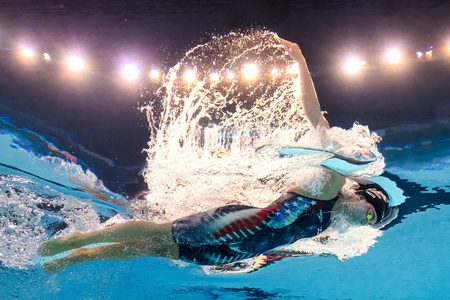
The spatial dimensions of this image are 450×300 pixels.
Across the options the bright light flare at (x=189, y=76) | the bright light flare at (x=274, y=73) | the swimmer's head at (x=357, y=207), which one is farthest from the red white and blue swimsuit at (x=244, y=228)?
the bright light flare at (x=189, y=76)

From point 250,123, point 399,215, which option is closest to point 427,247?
point 399,215

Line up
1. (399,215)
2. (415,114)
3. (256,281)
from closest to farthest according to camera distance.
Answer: (415,114)
(399,215)
(256,281)

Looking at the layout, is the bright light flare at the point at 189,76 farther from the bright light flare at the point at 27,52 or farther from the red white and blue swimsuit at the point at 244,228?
the red white and blue swimsuit at the point at 244,228

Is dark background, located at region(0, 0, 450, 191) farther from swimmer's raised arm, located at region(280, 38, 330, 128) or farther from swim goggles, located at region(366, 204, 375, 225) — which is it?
swim goggles, located at region(366, 204, 375, 225)

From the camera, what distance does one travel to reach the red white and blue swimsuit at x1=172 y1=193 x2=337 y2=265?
351 centimetres

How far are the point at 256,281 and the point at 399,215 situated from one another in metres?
6.04

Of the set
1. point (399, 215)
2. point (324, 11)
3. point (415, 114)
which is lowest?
point (399, 215)

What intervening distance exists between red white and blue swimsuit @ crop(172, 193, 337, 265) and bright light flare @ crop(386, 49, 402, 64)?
2913 millimetres

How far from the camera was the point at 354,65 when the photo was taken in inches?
227

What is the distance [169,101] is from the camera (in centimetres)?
658

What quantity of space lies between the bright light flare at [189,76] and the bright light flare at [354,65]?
2741 mm

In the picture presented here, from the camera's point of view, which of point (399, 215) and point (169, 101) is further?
point (399, 215)

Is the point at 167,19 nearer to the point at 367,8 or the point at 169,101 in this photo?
the point at 169,101

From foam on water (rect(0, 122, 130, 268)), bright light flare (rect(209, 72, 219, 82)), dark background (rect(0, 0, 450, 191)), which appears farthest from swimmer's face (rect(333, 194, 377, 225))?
foam on water (rect(0, 122, 130, 268))
